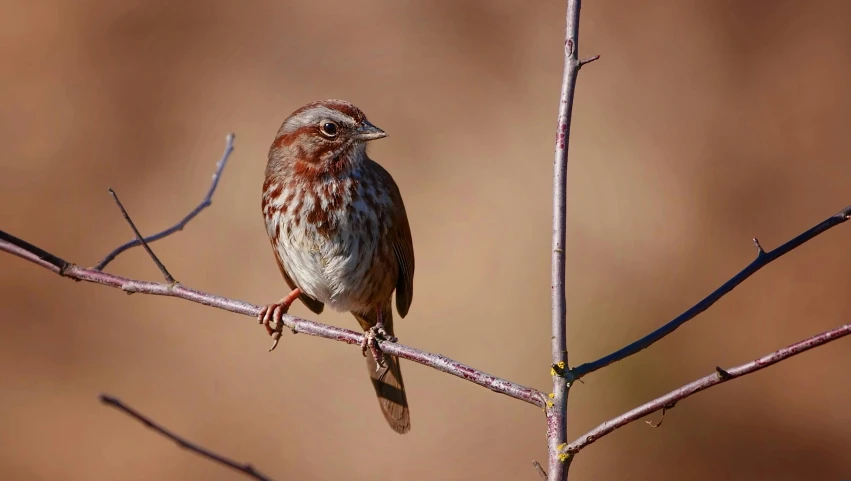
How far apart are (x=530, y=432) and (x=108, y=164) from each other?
4.85m

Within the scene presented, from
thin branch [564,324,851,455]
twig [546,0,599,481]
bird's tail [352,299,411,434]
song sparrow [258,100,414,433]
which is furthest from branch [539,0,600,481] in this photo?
bird's tail [352,299,411,434]

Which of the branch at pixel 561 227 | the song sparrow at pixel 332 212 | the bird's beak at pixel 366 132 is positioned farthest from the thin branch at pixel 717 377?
the bird's beak at pixel 366 132

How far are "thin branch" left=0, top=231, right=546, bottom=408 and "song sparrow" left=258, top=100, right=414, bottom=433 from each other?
3.51ft

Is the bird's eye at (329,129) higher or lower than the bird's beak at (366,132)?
higher

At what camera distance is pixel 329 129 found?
4.52 m

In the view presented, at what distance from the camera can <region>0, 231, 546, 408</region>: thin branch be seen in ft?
8.23

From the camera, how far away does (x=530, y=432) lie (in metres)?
7.89

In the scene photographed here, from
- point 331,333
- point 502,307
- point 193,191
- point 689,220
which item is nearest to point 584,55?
point 689,220

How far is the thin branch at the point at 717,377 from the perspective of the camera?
2041mm

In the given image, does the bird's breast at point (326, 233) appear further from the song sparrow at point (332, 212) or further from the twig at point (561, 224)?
the twig at point (561, 224)

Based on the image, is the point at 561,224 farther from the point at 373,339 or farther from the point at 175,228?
the point at 175,228

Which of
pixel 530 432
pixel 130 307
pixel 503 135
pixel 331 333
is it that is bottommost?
pixel 530 432

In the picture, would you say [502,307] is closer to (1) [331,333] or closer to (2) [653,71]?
(2) [653,71]

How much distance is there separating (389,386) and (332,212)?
3.74 feet
